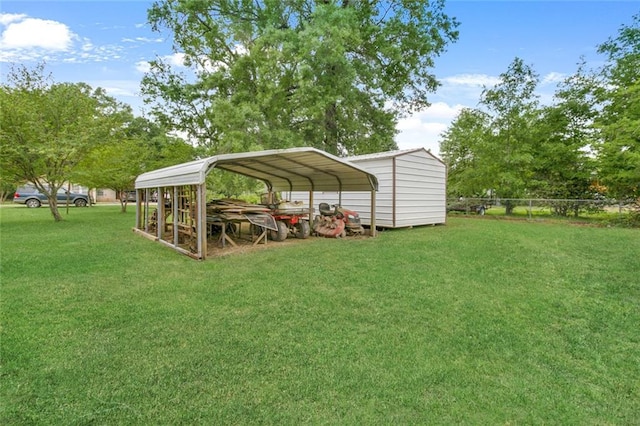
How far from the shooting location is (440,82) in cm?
1731

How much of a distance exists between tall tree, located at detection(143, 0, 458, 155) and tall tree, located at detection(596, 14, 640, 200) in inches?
267

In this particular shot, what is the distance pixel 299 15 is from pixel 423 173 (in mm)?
10302

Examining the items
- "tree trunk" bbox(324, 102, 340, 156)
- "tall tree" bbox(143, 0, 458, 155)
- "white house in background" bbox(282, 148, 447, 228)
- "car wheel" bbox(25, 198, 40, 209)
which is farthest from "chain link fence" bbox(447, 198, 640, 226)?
"car wheel" bbox(25, 198, 40, 209)

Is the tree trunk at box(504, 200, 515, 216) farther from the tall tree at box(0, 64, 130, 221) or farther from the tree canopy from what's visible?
the tall tree at box(0, 64, 130, 221)

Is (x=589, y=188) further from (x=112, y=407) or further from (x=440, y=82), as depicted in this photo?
(x=112, y=407)

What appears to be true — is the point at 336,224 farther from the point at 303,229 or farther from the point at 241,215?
the point at 241,215

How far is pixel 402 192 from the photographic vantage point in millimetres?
10359

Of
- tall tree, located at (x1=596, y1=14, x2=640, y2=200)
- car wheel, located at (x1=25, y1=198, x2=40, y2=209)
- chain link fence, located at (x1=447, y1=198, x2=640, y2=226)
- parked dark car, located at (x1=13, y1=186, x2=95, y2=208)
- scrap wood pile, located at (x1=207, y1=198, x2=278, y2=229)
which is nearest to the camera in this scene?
scrap wood pile, located at (x1=207, y1=198, x2=278, y2=229)

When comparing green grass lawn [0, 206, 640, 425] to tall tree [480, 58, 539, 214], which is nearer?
green grass lawn [0, 206, 640, 425]

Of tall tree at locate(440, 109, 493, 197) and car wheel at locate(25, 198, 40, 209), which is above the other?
tall tree at locate(440, 109, 493, 197)

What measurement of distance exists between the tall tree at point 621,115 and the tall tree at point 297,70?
677cm

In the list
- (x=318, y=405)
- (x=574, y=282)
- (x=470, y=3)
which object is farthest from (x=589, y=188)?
(x=318, y=405)

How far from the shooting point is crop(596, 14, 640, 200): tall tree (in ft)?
37.6

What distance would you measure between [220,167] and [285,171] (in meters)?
1.78
